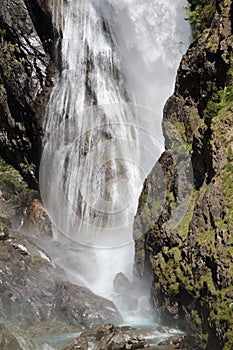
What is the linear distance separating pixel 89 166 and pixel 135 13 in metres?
9.96

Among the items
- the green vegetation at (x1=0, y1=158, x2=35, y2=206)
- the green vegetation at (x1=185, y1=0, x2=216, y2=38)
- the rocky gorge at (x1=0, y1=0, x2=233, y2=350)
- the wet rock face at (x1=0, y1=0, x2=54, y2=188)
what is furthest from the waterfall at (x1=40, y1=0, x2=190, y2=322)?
the green vegetation at (x1=185, y1=0, x2=216, y2=38)

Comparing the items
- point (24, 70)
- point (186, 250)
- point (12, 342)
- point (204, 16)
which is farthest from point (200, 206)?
A: point (24, 70)

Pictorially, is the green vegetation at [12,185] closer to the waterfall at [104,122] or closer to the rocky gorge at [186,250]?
the waterfall at [104,122]

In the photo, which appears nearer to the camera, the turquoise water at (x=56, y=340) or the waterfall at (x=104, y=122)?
the turquoise water at (x=56, y=340)

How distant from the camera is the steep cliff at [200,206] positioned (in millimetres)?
9195

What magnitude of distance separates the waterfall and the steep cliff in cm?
455

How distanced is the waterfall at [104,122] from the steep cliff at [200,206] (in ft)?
14.9

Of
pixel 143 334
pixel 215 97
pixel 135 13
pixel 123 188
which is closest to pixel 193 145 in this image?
pixel 215 97

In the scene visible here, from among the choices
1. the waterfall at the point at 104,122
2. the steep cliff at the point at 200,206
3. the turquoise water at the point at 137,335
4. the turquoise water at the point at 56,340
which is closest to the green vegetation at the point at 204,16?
the steep cliff at the point at 200,206

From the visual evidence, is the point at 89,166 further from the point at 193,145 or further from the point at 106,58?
the point at 193,145

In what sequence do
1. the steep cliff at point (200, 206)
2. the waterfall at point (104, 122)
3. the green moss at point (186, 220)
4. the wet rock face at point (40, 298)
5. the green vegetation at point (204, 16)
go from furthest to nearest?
the waterfall at point (104, 122) → the green vegetation at point (204, 16) → the wet rock face at point (40, 298) → the green moss at point (186, 220) → the steep cliff at point (200, 206)

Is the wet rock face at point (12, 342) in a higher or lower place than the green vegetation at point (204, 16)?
lower

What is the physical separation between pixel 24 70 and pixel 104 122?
5.14 meters

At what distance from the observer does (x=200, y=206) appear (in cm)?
1068
